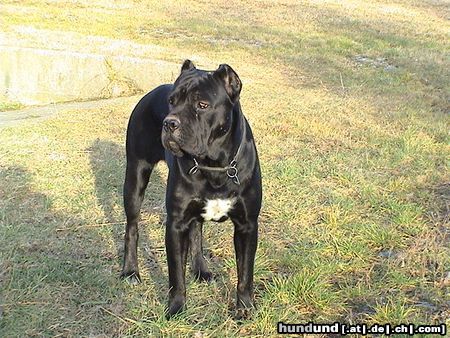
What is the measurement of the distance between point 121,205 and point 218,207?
2.05m

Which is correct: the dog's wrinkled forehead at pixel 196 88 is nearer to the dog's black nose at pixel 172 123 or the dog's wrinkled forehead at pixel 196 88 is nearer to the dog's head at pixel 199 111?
the dog's head at pixel 199 111

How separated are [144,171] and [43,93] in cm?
816

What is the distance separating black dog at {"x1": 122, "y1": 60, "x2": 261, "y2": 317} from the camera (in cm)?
308

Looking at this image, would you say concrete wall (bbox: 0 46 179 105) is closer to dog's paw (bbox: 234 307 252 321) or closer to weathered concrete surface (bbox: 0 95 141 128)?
weathered concrete surface (bbox: 0 95 141 128)

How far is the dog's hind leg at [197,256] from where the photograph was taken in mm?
3842

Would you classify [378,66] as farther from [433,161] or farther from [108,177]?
[108,177]

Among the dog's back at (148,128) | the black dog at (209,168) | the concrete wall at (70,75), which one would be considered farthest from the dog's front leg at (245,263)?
the concrete wall at (70,75)

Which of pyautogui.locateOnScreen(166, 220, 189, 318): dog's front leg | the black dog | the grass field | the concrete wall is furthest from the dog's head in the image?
the concrete wall

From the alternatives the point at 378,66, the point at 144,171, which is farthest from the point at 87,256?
the point at 378,66

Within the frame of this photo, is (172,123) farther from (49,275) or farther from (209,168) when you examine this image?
(49,275)

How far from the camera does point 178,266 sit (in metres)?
3.30

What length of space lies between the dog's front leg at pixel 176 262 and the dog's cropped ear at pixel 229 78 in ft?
2.55

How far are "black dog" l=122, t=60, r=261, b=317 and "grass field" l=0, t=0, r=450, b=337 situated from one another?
288 mm

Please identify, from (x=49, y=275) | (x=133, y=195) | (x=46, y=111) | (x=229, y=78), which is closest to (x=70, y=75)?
(x=46, y=111)
